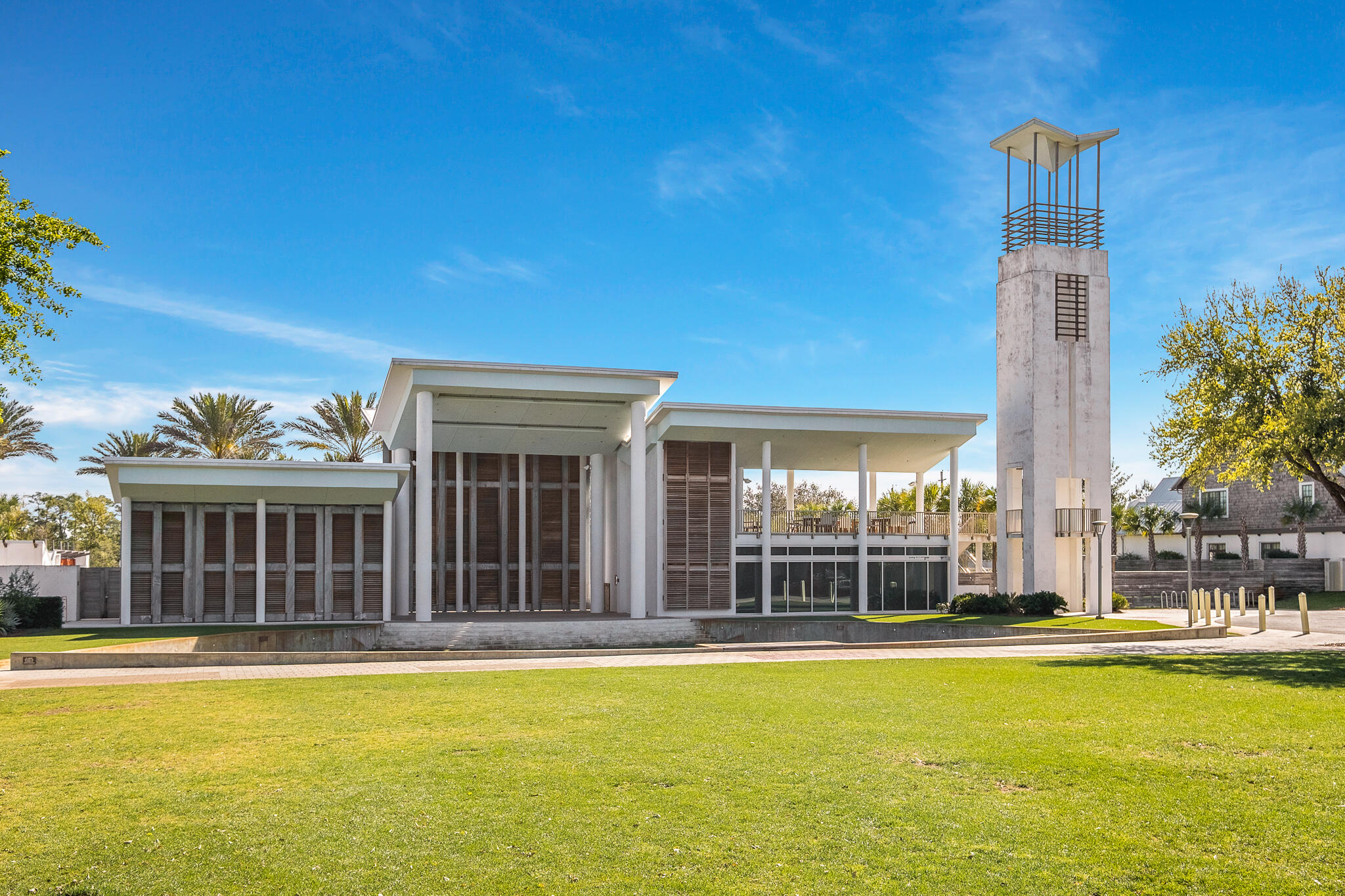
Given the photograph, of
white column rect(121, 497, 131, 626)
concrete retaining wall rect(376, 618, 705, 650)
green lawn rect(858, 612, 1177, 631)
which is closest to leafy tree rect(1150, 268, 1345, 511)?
green lawn rect(858, 612, 1177, 631)

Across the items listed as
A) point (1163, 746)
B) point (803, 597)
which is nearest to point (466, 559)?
point (803, 597)

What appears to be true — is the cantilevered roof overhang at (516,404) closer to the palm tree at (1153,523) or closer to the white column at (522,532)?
the white column at (522,532)

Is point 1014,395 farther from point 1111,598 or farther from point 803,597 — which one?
point 803,597

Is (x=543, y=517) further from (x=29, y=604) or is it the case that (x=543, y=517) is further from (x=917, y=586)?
(x=29, y=604)

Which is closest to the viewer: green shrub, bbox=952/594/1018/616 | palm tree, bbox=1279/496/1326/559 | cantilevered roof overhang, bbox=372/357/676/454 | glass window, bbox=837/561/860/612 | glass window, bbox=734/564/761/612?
cantilevered roof overhang, bbox=372/357/676/454

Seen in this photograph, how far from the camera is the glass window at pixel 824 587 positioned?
115 feet

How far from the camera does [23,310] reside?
54.1 feet

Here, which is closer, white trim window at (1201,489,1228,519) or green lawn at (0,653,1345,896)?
green lawn at (0,653,1345,896)

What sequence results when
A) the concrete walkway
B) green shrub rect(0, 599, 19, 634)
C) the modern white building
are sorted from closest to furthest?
the concrete walkway < green shrub rect(0, 599, 19, 634) < the modern white building

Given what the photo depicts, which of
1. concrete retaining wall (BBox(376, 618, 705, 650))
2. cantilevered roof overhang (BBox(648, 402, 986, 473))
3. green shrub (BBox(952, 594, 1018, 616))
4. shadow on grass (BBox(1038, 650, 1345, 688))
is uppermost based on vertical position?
cantilevered roof overhang (BBox(648, 402, 986, 473))

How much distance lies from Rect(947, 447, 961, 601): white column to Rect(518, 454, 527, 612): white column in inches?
580

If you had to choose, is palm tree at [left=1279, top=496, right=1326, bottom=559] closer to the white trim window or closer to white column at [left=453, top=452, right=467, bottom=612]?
the white trim window

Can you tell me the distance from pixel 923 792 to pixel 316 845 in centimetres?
484

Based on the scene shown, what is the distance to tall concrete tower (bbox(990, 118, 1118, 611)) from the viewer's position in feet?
108
